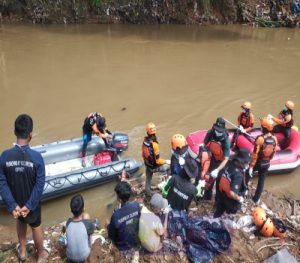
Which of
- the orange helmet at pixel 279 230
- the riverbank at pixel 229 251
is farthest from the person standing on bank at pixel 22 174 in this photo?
the orange helmet at pixel 279 230

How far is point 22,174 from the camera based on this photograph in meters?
3.53

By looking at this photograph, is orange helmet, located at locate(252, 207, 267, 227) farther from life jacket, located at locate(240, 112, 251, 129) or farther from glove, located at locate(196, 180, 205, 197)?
life jacket, located at locate(240, 112, 251, 129)

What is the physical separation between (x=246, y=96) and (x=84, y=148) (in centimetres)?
590

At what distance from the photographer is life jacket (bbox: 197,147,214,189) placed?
578 cm

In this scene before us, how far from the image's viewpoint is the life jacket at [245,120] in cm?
750

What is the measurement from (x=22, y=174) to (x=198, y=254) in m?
2.24

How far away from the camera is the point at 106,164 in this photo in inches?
265

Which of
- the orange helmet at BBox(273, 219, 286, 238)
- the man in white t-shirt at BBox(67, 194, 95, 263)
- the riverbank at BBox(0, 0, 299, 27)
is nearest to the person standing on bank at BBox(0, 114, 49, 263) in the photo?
the man in white t-shirt at BBox(67, 194, 95, 263)

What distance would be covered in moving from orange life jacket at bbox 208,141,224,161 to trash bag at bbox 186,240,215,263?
1655mm

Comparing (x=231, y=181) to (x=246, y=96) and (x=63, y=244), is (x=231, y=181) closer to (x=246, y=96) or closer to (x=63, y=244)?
(x=63, y=244)

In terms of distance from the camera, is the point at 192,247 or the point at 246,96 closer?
the point at 192,247

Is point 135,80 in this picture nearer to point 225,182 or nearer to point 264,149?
point 264,149

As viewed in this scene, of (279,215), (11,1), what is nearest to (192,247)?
(279,215)

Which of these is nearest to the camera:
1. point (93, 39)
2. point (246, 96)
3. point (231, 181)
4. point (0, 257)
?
point (0, 257)
